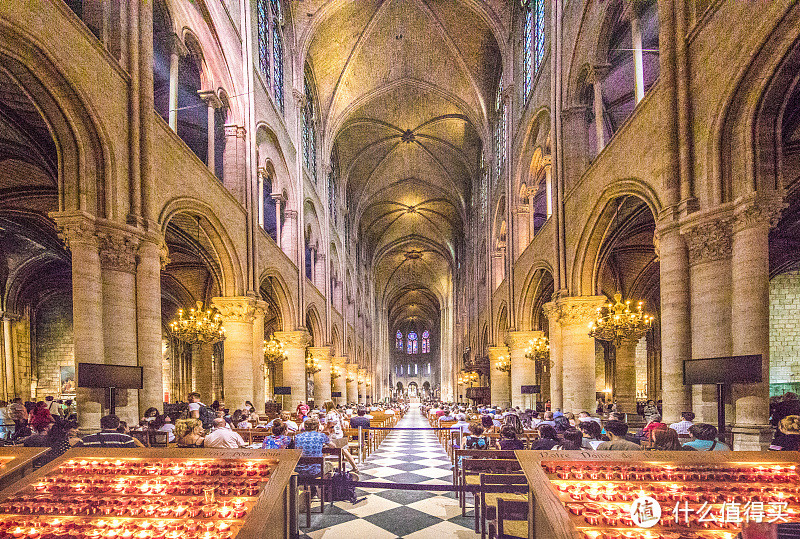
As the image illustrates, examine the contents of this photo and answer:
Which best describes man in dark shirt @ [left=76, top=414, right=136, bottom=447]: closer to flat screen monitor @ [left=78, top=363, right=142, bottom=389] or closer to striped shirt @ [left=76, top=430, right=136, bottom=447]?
striped shirt @ [left=76, top=430, right=136, bottom=447]

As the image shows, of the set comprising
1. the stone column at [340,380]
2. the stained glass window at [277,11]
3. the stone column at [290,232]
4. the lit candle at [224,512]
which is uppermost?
the stained glass window at [277,11]

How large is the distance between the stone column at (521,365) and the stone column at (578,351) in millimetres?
5280

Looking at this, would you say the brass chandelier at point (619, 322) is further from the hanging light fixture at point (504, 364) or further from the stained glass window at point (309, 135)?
the stained glass window at point (309, 135)

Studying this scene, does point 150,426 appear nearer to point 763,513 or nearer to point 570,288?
point 763,513

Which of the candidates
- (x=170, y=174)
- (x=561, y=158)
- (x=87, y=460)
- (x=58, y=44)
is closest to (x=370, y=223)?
(x=561, y=158)

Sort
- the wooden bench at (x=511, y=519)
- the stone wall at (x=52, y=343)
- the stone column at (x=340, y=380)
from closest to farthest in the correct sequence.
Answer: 1. the wooden bench at (x=511, y=519)
2. the stone wall at (x=52, y=343)
3. the stone column at (x=340, y=380)

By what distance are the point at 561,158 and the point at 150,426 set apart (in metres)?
11.3

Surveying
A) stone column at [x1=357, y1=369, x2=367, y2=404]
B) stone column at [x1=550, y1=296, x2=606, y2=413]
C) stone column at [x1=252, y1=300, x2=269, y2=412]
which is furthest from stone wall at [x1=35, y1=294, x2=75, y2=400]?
stone column at [x1=357, y1=369, x2=367, y2=404]

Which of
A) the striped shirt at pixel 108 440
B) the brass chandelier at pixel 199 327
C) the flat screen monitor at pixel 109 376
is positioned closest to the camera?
the striped shirt at pixel 108 440

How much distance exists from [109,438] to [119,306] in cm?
256

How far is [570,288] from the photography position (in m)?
12.7

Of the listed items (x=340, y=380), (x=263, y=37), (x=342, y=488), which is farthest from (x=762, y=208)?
(x=340, y=380)

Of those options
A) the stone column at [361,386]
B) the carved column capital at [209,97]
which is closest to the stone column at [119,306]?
the carved column capital at [209,97]

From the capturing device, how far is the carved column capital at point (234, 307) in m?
13.1
